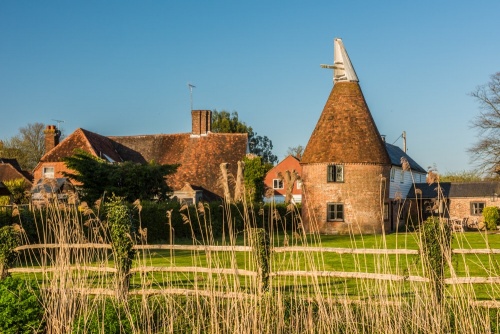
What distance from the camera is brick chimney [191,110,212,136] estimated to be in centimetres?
4622

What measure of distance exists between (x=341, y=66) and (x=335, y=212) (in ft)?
27.3

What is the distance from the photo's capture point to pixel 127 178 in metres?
29.2

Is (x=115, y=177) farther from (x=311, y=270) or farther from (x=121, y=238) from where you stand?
(x=311, y=270)

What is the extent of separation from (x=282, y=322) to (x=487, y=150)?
124 ft

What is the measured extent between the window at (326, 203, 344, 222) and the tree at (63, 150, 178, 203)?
9627 mm

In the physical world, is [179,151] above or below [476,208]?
above

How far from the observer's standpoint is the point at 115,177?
1137 inches

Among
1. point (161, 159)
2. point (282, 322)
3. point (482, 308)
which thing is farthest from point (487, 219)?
point (282, 322)

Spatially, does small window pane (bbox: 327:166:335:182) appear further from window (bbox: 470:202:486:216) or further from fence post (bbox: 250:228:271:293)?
fence post (bbox: 250:228:271:293)

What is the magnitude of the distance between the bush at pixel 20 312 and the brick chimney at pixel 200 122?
3759 centimetres

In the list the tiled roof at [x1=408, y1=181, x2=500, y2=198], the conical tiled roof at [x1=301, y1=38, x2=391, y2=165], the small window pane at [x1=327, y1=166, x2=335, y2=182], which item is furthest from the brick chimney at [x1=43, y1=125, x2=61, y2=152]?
the tiled roof at [x1=408, y1=181, x2=500, y2=198]

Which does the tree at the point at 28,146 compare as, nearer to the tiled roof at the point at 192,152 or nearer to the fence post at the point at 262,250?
the tiled roof at the point at 192,152

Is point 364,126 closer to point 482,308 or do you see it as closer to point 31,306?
point 482,308

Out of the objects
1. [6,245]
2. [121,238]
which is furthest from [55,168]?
[121,238]
